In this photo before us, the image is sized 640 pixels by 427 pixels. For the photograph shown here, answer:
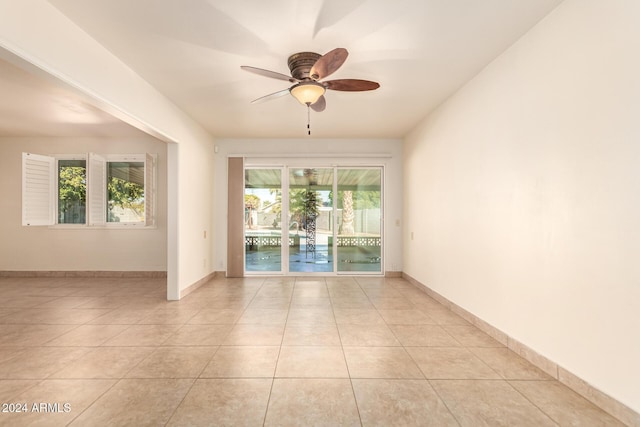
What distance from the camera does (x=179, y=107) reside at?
4.50 meters

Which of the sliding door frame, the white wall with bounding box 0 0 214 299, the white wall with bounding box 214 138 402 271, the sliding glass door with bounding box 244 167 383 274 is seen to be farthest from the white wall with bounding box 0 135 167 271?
the sliding door frame

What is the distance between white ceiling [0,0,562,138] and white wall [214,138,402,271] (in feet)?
6.20

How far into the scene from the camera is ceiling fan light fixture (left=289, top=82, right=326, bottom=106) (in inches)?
115

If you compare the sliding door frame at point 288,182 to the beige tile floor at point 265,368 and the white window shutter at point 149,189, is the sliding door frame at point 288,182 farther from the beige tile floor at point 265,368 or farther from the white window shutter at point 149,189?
the beige tile floor at point 265,368

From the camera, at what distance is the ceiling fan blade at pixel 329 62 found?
7.95ft

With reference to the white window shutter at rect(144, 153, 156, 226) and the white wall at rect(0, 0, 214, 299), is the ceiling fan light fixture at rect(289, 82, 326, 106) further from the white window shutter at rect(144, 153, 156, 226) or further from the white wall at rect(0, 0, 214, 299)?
the white window shutter at rect(144, 153, 156, 226)

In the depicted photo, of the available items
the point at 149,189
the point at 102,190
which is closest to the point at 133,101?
the point at 149,189

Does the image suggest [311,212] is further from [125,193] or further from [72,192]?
[72,192]

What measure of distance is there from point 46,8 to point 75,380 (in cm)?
273

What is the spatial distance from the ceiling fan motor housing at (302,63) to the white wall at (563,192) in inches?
71.1

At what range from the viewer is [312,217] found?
20.6 ft

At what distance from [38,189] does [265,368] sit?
5.84 meters

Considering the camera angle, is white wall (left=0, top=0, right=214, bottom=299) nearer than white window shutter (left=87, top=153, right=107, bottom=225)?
Yes

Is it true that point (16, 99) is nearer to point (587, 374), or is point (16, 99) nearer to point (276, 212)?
point (276, 212)
